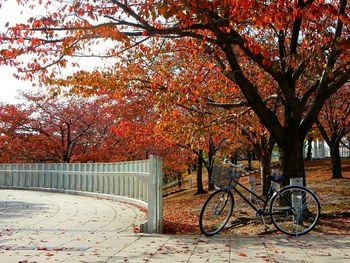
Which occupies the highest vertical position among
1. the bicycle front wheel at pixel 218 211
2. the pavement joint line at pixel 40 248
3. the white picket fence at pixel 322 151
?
the white picket fence at pixel 322 151

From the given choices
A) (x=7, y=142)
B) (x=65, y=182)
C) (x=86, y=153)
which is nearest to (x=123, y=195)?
(x=65, y=182)

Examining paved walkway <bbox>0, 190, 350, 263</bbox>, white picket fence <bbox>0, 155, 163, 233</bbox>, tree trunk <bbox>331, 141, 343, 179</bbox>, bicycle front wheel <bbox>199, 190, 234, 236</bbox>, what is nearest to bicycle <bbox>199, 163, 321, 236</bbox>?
bicycle front wheel <bbox>199, 190, 234, 236</bbox>

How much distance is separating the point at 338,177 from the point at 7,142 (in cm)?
1837

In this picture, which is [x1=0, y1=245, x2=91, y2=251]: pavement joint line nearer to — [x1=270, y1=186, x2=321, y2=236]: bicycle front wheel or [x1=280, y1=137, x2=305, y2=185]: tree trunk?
[x1=270, y1=186, x2=321, y2=236]: bicycle front wheel

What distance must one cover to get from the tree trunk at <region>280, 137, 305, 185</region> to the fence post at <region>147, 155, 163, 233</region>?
2.64m

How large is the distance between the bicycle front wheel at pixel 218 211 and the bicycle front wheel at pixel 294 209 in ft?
2.32

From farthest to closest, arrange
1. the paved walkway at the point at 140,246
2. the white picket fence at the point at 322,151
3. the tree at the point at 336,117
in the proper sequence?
1. the white picket fence at the point at 322,151
2. the tree at the point at 336,117
3. the paved walkway at the point at 140,246

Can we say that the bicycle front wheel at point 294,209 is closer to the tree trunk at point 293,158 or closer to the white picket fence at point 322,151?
the tree trunk at point 293,158

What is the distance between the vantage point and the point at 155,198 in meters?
7.70

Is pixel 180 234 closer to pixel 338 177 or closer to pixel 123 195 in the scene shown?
pixel 123 195

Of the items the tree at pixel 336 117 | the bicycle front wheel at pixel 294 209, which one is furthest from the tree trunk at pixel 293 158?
the tree at pixel 336 117

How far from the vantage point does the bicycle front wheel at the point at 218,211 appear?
712 centimetres

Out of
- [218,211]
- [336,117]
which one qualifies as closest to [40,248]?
[218,211]

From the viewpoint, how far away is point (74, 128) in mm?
26781
